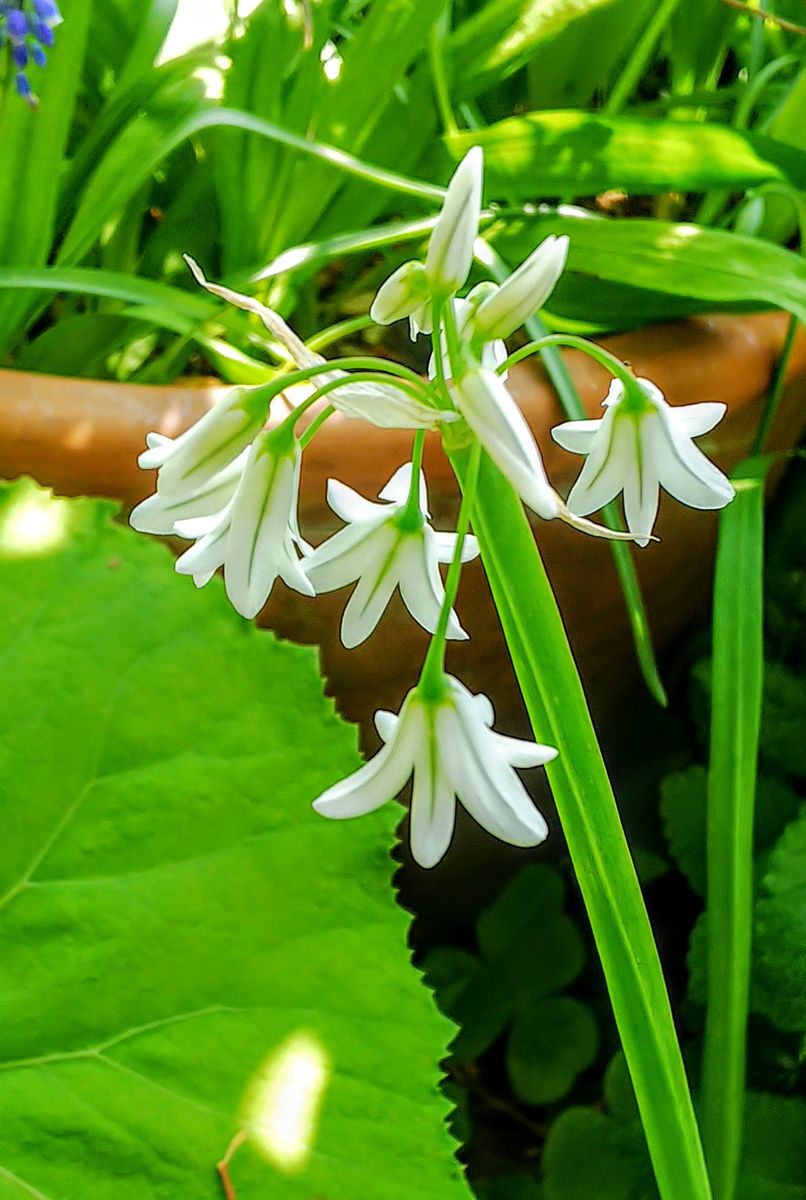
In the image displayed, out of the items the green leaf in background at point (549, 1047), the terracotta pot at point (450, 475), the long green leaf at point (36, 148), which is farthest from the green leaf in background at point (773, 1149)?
the long green leaf at point (36, 148)

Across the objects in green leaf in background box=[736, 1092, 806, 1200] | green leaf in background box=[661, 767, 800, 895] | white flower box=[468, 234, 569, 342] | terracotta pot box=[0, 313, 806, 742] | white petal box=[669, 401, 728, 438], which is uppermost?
terracotta pot box=[0, 313, 806, 742]

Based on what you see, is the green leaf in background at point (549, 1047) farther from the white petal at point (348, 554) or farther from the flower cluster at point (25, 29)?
the flower cluster at point (25, 29)

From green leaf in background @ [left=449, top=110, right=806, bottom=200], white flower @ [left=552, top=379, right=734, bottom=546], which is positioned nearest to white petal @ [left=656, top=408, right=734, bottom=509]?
white flower @ [left=552, top=379, right=734, bottom=546]

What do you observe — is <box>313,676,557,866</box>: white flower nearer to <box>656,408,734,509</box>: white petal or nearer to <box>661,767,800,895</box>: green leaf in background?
<box>656,408,734,509</box>: white petal

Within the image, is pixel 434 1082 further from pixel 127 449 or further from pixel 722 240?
pixel 722 240

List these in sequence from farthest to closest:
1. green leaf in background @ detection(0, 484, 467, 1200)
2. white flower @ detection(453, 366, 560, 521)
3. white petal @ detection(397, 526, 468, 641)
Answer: green leaf in background @ detection(0, 484, 467, 1200) → white petal @ detection(397, 526, 468, 641) → white flower @ detection(453, 366, 560, 521)

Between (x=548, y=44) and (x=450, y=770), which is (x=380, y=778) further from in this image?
(x=548, y=44)

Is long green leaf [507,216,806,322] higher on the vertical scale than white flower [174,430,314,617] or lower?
higher

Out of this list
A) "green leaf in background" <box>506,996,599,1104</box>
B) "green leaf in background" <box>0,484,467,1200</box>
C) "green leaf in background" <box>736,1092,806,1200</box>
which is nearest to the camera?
"green leaf in background" <box>0,484,467,1200</box>
